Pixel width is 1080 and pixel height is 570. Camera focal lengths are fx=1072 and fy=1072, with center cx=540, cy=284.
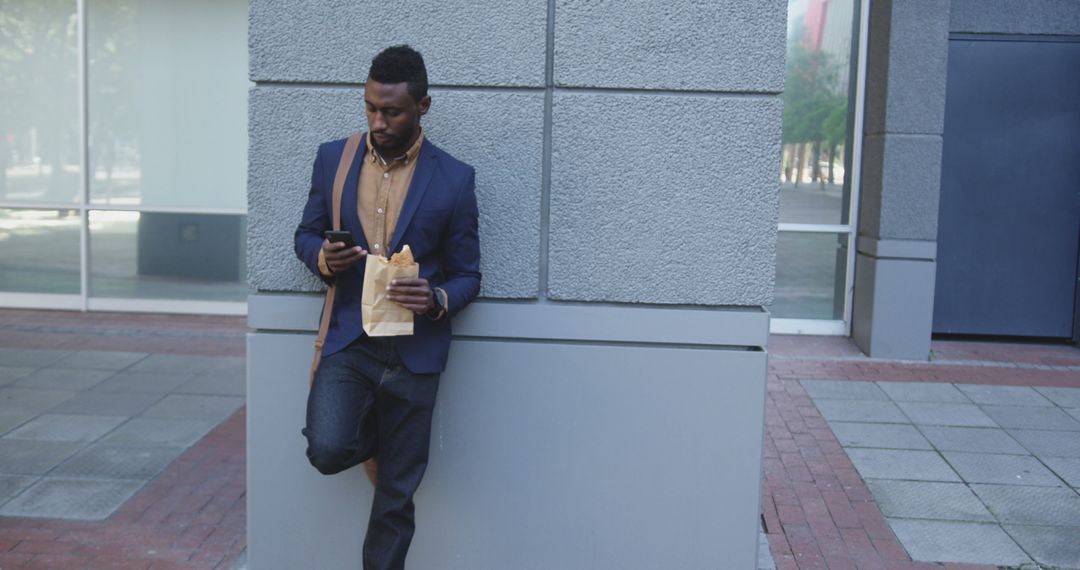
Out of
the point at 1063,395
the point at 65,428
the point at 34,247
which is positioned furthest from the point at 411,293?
the point at 34,247

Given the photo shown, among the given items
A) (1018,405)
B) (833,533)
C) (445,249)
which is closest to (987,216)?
(1018,405)

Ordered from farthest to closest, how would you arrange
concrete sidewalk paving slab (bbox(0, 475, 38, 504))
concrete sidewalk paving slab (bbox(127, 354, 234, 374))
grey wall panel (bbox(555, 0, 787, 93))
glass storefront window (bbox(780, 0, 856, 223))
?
glass storefront window (bbox(780, 0, 856, 223)) → concrete sidewalk paving slab (bbox(127, 354, 234, 374)) → concrete sidewalk paving slab (bbox(0, 475, 38, 504)) → grey wall panel (bbox(555, 0, 787, 93))

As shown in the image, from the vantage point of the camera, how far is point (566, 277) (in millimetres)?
4211

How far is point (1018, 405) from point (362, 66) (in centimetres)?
559

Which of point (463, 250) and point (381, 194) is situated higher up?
point (381, 194)

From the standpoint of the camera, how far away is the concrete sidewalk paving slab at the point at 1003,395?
7.64m

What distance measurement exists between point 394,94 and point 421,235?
0.50 meters

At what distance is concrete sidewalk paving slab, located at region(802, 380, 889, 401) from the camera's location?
25.3 ft

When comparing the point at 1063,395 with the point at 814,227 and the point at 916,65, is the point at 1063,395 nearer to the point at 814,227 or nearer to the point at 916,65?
the point at 814,227

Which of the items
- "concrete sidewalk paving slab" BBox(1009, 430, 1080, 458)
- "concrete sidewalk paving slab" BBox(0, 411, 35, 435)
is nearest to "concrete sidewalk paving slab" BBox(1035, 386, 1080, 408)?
"concrete sidewalk paving slab" BBox(1009, 430, 1080, 458)

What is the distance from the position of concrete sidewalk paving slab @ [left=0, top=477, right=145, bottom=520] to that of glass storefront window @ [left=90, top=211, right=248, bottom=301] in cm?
467

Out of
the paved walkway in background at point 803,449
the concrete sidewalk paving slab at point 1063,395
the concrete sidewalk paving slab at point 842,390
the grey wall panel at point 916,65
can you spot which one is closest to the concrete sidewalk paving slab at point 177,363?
the paved walkway in background at point 803,449

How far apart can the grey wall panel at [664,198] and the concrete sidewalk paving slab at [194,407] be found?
3556 millimetres

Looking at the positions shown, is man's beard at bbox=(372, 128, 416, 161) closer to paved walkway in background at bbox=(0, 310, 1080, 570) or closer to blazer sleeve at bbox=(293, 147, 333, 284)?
blazer sleeve at bbox=(293, 147, 333, 284)
